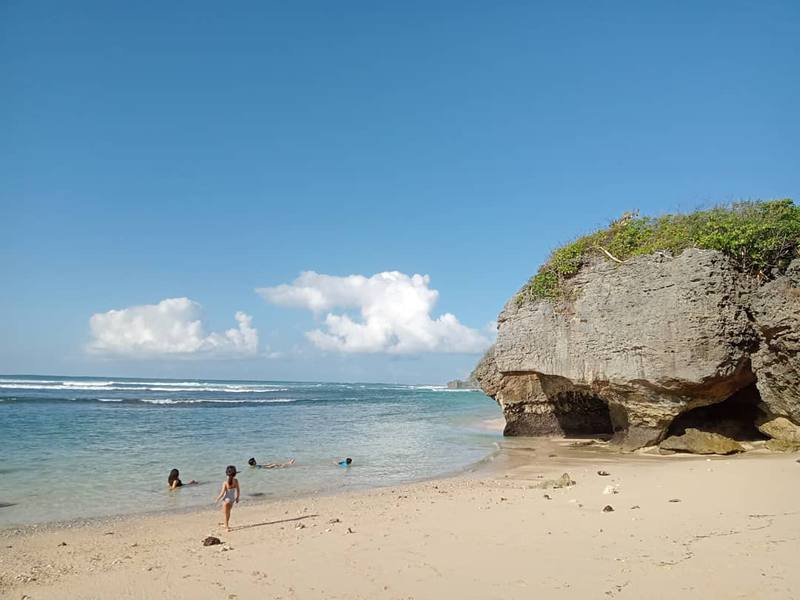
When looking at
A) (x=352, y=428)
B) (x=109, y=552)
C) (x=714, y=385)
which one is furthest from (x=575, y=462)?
(x=352, y=428)

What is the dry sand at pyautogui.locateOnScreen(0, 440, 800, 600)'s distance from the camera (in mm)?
5117

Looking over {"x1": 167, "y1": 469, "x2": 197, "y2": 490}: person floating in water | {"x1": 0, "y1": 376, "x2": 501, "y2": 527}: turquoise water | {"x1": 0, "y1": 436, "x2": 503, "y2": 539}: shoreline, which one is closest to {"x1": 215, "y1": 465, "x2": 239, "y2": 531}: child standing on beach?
{"x1": 0, "y1": 436, "x2": 503, "y2": 539}: shoreline

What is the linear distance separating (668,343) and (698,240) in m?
3.01

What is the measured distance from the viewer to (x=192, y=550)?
274 inches

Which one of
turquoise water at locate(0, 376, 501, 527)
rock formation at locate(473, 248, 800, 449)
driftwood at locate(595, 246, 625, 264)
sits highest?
driftwood at locate(595, 246, 625, 264)

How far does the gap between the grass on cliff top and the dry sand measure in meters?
5.60

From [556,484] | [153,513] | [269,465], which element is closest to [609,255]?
[556,484]

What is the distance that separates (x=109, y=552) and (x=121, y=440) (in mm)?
13330

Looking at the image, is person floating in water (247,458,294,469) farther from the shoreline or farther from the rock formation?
the rock formation

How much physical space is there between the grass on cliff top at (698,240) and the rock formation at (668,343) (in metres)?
0.38

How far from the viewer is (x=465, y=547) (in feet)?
21.0

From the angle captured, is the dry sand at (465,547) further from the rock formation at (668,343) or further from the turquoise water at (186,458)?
the rock formation at (668,343)

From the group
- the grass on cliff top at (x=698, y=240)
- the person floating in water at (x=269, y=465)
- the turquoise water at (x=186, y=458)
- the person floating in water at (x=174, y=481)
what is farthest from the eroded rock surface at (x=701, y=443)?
the person floating in water at (x=174, y=481)

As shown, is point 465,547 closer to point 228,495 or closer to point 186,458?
point 228,495
